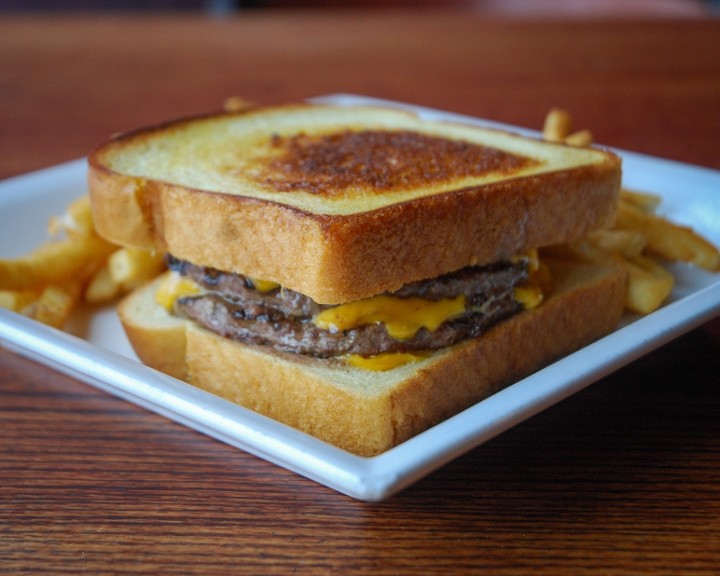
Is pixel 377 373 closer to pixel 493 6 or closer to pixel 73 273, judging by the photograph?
pixel 73 273

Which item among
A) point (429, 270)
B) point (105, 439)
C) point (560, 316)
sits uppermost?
point (429, 270)

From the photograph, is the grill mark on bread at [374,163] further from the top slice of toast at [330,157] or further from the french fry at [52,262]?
the french fry at [52,262]

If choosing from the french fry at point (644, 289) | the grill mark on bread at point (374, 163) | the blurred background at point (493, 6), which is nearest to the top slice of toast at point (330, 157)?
the grill mark on bread at point (374, 163)

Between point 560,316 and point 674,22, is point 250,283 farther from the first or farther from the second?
point 674,22

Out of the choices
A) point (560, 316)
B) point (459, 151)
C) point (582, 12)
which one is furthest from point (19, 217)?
point (582, 12)

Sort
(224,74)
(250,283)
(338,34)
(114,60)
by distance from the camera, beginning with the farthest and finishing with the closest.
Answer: (338,34) → (114,60) → (224,74) → (250,283)

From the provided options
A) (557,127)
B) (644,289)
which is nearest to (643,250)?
(644,289)
